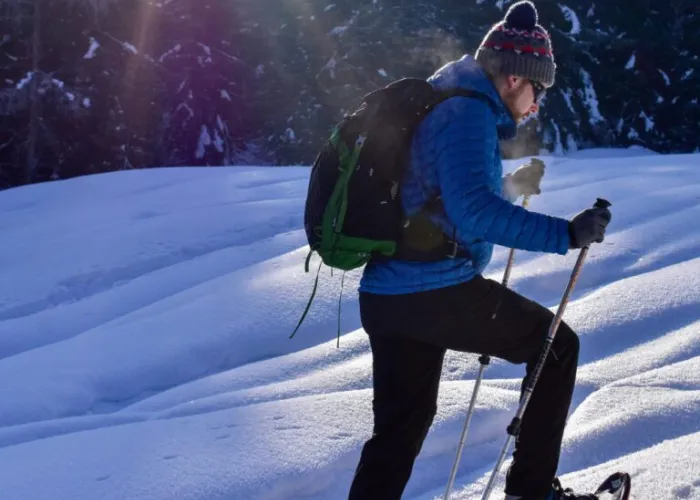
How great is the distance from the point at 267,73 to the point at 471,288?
1539 centimetres

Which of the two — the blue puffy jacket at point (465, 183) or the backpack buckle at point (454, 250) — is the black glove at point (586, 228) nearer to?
the blue puffy jacket at point (465, 183)

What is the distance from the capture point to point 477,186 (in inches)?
79.7

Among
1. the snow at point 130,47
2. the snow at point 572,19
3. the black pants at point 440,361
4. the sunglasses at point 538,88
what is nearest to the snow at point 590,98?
the snow at point 572,19

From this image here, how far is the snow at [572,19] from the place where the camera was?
53.4 ft

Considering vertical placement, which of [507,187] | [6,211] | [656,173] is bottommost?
[6,211]

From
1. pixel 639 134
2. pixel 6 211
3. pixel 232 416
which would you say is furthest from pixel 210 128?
pixel 232 416

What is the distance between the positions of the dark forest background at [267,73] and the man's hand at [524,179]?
12.7 m

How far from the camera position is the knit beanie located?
226cm

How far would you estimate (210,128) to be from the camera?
52.7ft

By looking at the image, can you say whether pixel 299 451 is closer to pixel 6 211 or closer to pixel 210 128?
pixel 6 211

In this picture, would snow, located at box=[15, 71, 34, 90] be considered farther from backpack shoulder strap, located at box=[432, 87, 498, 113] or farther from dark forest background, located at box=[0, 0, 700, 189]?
backpack shoulder strap, located at box=[432, 87, 498, 113]

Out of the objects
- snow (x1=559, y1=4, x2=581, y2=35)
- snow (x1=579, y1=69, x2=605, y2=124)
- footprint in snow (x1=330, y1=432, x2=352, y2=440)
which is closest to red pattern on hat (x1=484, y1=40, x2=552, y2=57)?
footprint in snow (x1=330, y1=432, x2=352, y2=440)

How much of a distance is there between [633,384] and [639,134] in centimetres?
1384

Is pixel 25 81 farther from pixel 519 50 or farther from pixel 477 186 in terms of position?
pixel 477 186
